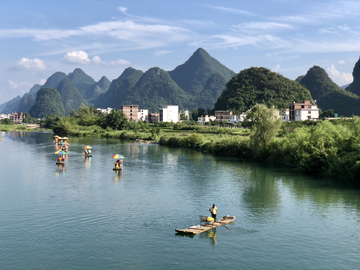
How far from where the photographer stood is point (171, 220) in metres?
21.2

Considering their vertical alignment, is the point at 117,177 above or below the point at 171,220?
above

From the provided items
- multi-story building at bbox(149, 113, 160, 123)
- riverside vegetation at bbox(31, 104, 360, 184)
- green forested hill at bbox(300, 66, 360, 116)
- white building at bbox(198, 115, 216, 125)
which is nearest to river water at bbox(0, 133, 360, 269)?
riverside vegetation at bbox(31, 104, 360, 184)

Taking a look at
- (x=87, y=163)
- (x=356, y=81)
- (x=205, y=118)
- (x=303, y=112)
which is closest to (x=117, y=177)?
(x=87, y=163)

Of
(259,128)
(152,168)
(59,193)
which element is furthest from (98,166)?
(259,128)

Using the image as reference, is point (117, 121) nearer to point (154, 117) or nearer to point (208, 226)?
point (154, 117)

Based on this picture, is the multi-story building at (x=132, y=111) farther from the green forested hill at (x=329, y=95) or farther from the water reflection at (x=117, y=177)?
the water reflection at (x=117, y=177)

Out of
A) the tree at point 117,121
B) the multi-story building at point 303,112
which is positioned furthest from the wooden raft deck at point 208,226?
the multi-story building at point 303,112

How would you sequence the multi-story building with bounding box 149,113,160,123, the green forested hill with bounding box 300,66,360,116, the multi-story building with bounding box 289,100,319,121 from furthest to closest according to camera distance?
the multi-story building with bounding box 149,113,160,123, the green forested hill with bounding box 300,66,360,116, the multi-story building with bounding box 289,100,319,121

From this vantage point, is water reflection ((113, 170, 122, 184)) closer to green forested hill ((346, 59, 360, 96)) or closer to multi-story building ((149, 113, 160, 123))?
multi-story building ((149, 113, 160, 123))

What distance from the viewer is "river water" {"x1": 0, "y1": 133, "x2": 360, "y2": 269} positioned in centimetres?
1619

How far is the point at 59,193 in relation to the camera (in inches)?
1105

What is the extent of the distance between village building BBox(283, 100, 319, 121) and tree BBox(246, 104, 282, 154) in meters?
66.4

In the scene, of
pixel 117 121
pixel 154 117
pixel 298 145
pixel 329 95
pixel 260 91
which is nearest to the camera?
pixel 298 145

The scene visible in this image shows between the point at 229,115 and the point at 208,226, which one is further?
the point at 229,115
